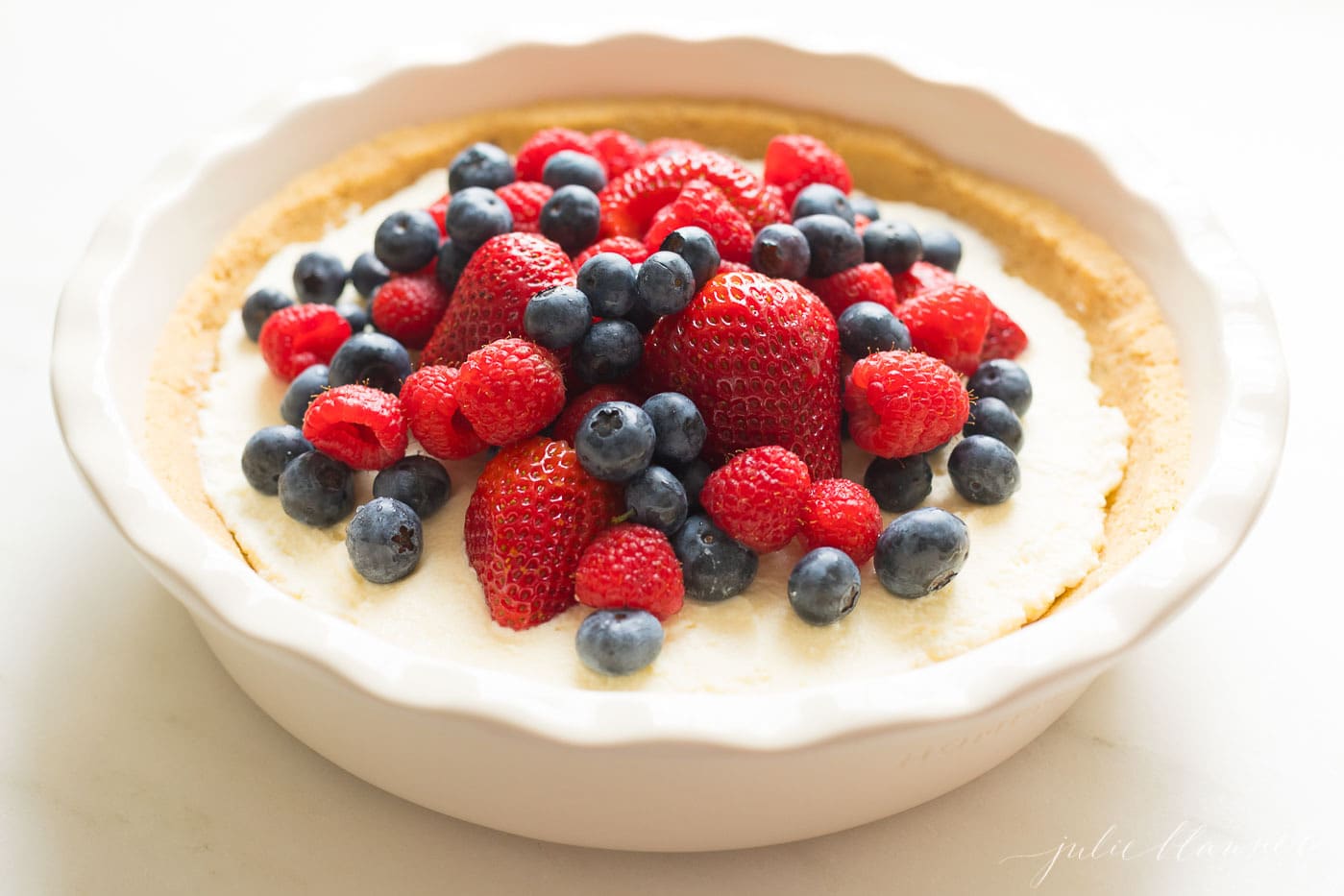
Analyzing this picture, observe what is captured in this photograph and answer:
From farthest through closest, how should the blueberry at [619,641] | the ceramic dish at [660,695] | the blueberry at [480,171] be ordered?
the blueberry at [480,171] < the blueberry at [619,641] < the ceramic dish at [660,695]

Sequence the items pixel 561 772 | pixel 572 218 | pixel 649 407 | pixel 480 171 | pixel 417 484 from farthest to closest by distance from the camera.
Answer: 1. pixel 480 171
2. pixel 572 218
3. pixel 417 484
4. pixel 649 407
5. pixel 561 772

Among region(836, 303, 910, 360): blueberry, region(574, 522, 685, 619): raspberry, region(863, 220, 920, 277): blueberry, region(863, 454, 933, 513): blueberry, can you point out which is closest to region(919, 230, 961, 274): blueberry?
region(863, 220, 920, 277): blueberry

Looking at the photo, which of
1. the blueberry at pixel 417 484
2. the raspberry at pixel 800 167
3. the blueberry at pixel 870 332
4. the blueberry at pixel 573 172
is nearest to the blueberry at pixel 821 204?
the raspberry at pixel 800 167

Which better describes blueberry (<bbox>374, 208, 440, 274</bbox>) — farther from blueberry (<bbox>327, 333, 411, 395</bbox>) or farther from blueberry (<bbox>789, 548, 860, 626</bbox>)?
blueberry (<bbox>789, 548, 860, 626</bbox>)

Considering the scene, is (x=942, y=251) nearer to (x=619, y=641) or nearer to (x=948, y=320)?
(x=948, y=320)

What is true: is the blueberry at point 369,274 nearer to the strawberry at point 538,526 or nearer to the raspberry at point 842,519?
the strawberry at point 538,526

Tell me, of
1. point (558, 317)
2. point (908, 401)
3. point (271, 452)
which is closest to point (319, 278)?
point (271, 452)
